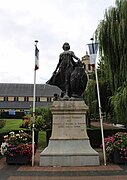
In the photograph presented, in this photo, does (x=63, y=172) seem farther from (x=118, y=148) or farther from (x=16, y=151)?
(x=118, y=148)

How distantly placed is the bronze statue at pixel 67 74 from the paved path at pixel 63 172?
3176 millimetres

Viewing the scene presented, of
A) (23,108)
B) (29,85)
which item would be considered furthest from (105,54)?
(29,85)

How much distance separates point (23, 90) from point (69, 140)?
235ft

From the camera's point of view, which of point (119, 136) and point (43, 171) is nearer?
point (43, 171)

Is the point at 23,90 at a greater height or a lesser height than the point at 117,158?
greater

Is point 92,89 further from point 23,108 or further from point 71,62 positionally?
point 23,108

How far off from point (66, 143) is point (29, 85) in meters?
73.4

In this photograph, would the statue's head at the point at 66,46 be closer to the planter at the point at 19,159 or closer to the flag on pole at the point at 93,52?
the flag on pole at the point at 93,52

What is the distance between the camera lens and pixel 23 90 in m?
81.1

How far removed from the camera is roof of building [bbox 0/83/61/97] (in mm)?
79188

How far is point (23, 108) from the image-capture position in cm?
7594

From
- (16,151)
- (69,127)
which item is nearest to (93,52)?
(69,127)

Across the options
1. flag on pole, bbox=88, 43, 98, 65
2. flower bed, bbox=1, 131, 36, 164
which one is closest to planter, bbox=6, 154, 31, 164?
flower bed, bbox=1, 131, 36, 164

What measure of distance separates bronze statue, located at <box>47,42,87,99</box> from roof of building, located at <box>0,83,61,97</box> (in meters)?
64.9
